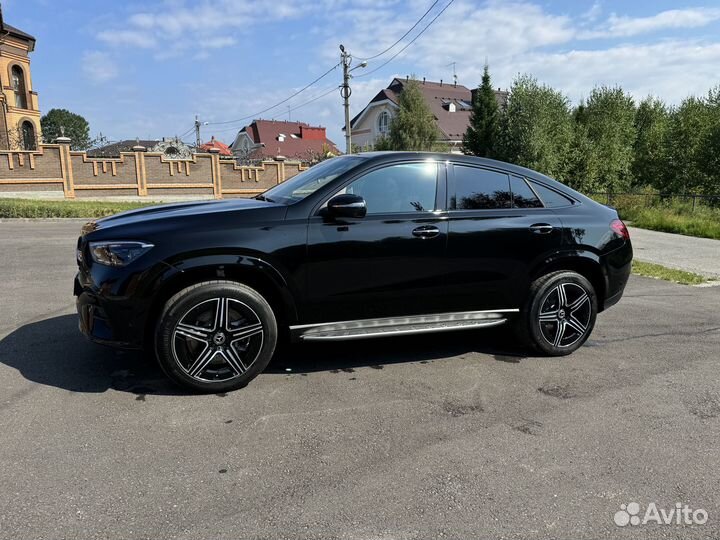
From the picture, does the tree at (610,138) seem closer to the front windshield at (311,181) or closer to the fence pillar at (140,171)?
the fence pillar at (140,171)

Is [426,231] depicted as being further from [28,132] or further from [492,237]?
[28,132]

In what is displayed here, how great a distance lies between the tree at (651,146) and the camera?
33781 millimetres

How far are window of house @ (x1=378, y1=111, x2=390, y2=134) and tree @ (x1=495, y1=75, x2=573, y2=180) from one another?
70.5ft

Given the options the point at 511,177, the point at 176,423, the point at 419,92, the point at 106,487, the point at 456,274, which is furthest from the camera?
the point at 419,92

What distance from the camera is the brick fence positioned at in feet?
84.0

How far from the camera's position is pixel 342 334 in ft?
13.4

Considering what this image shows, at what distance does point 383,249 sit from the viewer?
4102mm

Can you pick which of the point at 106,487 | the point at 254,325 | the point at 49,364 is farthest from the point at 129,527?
the point at 49,364

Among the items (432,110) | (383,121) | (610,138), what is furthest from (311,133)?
(610,138)

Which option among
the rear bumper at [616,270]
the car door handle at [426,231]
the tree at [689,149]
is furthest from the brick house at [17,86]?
the tree at [689,149]

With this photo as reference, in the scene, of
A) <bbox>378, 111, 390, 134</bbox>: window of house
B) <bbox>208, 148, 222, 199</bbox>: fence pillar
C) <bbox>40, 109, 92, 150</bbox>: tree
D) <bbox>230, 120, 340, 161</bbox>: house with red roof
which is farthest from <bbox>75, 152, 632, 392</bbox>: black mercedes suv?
<bbox>40, 109, 92, 150</bbox>: tree

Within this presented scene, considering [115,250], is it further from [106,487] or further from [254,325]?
[106,487]

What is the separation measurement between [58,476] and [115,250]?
57.8 inches

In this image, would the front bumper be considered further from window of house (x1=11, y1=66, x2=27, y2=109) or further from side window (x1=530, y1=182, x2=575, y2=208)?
window of house (x1=11, y1=66, x2=27, y2=109)
